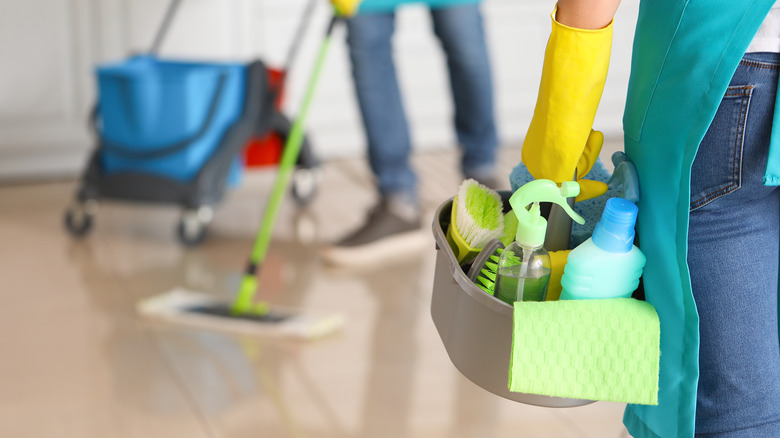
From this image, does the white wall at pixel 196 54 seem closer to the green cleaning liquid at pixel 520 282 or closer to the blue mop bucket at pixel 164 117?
the blue mop bucket at pixel 164 117

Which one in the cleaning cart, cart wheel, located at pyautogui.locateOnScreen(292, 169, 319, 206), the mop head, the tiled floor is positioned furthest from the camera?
cart wheel, located at pyautogui.locateOnScreen(292, 169, 319, 206)

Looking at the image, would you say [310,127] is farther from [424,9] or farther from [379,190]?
[379,190]

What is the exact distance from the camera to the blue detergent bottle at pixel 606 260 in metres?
0.68

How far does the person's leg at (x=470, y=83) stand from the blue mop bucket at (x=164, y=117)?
582 millimetres

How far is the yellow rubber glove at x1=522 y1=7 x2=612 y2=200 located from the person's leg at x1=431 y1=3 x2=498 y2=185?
1.44m

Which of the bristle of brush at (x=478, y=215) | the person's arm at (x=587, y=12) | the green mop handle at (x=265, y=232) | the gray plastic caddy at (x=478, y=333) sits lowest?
→ the green mop handle at (x=265, y=232)

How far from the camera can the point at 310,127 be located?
306cm

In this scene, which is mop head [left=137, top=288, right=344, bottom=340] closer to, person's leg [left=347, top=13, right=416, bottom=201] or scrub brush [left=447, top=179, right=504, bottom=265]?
person's leg [left=347, top=13, right=416, bottom=201]

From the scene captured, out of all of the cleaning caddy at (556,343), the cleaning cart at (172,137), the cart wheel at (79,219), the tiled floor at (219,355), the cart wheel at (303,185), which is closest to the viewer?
the cleaning caddy at (556,343)

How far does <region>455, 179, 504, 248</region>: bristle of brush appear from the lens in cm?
75

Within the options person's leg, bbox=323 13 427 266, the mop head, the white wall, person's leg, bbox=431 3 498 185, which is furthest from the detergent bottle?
the white wall

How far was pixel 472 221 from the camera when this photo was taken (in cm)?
75

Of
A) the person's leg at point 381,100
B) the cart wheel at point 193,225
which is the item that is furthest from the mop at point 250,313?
the cart wheel at point 193,225

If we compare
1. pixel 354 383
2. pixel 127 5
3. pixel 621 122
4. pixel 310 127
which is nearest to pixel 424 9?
Answer: pixel 310 127
